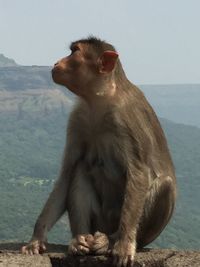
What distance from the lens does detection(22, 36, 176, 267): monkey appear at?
4555mm

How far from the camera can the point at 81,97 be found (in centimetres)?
487

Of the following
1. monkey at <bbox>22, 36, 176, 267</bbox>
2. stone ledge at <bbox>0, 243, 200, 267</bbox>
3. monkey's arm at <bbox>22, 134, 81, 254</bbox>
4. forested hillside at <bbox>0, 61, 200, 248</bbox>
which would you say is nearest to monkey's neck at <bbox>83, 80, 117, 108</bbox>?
monkey at <bbox>22, 36, 176, 267</bbox>

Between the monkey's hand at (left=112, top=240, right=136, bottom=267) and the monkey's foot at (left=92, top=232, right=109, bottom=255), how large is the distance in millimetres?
66

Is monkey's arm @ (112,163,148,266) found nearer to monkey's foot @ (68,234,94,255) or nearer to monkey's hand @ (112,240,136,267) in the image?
monkey's hand @ (112,240,136,267)

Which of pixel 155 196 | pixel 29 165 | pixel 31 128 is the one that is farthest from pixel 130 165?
pixel 31 128

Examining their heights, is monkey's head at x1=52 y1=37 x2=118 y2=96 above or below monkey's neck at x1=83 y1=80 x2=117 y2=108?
above

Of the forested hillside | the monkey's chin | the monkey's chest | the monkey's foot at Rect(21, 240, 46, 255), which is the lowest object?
the forested hillside

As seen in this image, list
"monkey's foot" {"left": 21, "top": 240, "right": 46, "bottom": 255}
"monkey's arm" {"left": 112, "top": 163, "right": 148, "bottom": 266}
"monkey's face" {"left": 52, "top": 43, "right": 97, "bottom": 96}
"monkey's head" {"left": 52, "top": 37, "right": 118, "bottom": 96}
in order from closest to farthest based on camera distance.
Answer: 1. "monkey's arm" {"left": 112, "top": 163, "right": 148, "bottom": 266}
2. "monkey's foot" {"left": 21, "top": 240, "right": 46, "bottom": 255}
3. "monkey's face" {"left": 52, "top": 43, "right": 97, "bottom": 96}
4. "monkey's head" {"left": 52, "top": 37, "right": 118, "bottom": 96}

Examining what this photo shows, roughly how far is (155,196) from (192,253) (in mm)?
500

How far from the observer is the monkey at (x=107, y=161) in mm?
4555

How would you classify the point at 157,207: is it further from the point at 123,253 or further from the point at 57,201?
the point at 57,201

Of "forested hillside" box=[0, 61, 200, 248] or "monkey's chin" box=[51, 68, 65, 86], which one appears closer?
"monkey's chin" box=[51, 68, 65, 86]

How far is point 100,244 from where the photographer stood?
431cm

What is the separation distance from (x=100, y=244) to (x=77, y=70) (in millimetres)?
1171
